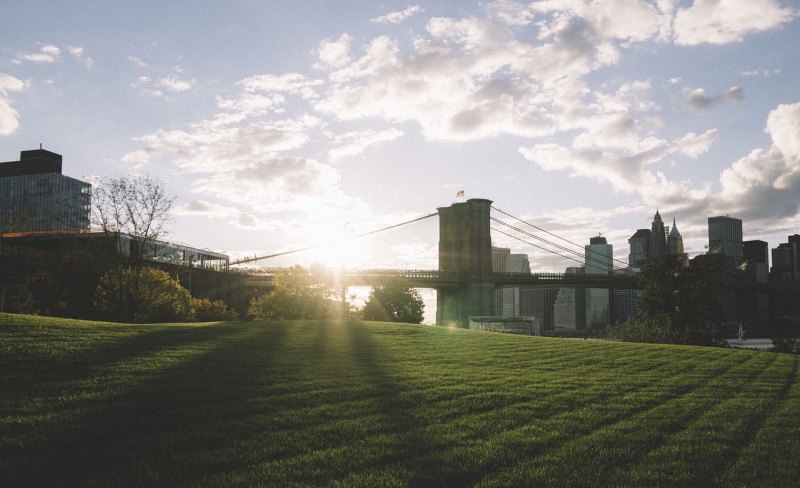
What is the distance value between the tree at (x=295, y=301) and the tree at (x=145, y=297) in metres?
8.00

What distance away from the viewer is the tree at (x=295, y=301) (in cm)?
5912

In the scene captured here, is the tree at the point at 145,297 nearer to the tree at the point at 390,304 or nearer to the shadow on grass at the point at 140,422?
the shadow on grass at the point at 140,422

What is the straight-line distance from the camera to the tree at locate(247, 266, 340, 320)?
59.1m

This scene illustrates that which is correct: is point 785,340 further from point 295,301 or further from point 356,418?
point 356,418

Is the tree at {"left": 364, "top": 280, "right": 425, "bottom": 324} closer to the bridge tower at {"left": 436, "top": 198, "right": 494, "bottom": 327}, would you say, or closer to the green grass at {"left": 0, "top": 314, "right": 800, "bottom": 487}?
the bridge tower at {"left": 436, "top": 198, "right": 494, "bottom": 327}

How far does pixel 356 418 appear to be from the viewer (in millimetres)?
10984

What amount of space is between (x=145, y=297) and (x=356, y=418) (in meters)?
42.6

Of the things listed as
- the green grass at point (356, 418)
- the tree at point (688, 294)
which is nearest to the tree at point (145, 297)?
the green grass at point (356, 418)

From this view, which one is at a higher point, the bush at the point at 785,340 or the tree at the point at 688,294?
the tree at the point at 688,294

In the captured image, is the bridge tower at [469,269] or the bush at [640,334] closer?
the bush at [640,334]

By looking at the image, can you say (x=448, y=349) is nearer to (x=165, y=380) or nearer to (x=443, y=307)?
(x=165, y=380)

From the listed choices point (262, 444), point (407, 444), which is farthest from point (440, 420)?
point (262, 444)

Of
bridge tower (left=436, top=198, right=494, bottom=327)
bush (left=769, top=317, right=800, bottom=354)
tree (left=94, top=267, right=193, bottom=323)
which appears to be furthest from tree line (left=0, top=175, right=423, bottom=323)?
bush (left=769, top=317, right=800, bottom=354)

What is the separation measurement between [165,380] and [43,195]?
672 ft
